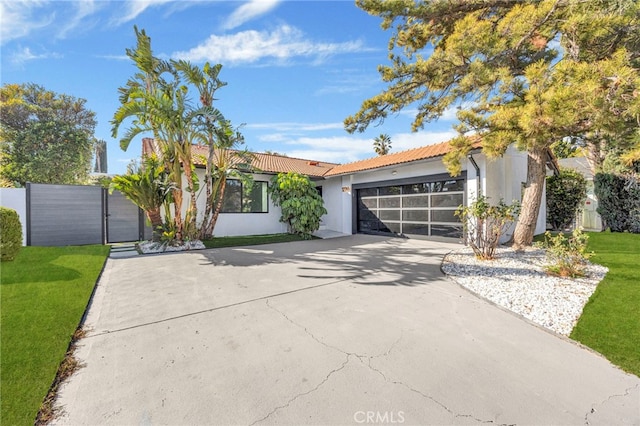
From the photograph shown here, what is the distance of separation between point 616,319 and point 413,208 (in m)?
7.76

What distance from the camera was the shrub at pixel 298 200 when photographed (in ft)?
37.9

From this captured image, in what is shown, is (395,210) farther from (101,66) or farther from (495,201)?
(101,66)

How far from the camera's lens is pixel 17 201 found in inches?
340

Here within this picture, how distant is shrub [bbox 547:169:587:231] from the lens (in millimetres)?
12312

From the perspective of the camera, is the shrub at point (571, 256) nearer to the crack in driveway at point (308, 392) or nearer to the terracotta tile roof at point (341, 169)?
the terracotta tile roof at point (341, 169)

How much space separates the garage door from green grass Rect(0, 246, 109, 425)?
1027 centimetres

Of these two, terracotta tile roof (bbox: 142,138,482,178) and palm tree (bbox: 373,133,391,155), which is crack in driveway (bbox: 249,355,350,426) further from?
palm tree (bbox: 373,133,391,155)

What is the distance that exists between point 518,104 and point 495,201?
4415 mm

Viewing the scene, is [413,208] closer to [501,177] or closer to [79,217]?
[501,177]

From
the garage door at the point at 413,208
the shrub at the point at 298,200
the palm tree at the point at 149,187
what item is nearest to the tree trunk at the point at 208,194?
the palm tree at the point at 149,187

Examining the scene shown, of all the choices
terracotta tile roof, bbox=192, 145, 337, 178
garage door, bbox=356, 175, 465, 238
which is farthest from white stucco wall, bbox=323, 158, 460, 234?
terracotta tile roof, bbox=192, 145, 337, 178

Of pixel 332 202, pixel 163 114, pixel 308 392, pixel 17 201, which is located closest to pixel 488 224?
pixel 308 392

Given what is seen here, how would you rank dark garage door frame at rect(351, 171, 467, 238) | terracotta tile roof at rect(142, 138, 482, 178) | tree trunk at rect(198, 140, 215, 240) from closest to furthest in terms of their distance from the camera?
tree trunk at rect(198, 140, 215, 240) → dark garage door frame at rect(351, 171, 467, 238) → terracotta tile roof at rect(142, 138, 482, 178)

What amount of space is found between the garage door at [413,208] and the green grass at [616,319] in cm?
424
